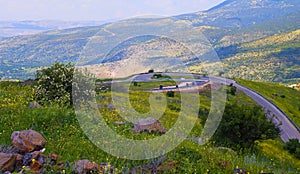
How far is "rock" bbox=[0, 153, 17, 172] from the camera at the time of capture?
880 centimetres

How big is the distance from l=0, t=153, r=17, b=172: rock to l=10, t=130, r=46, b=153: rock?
1.06 meters

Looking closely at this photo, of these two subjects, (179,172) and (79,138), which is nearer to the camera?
(179,172)

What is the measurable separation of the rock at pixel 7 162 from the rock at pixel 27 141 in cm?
106

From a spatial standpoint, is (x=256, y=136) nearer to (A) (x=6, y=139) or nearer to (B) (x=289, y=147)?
(B) (x=289, y=147)

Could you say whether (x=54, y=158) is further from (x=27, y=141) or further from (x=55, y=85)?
(x=55, y=85)

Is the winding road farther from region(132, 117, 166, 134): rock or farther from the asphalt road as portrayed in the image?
region(132, 117, 166, 134): rock

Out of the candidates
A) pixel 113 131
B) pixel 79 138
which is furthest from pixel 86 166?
pixel 113 131

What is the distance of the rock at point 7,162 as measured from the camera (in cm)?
880

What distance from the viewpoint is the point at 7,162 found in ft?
29.3

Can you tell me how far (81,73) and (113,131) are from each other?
1052cm

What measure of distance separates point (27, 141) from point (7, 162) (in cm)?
153

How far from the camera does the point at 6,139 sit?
1212 cm

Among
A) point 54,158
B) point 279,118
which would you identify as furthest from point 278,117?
point 54,158

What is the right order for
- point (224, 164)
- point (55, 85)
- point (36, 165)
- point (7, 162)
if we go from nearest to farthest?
1. point (7, 162)
2. point (36, 165)
3. point (224, 164)
4. point (55, 85)
